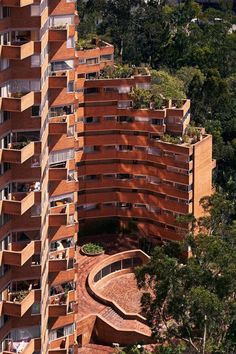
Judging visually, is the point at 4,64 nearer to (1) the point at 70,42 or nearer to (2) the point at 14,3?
(2) the point at 14,3

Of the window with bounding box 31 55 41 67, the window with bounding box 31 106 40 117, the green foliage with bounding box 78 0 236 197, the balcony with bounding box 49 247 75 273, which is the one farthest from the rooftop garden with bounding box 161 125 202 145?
the window with bounding box 31 55 41 67

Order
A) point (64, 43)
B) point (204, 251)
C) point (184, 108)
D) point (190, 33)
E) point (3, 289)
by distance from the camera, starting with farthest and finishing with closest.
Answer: point (190, 33) → point (184, 108) → point (204, 251) → point (64, 43) → point (3, 289)

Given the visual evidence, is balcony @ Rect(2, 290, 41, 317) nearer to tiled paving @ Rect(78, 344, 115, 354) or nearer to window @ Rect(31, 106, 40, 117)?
window @ Rect(31, 106, 40, 117)

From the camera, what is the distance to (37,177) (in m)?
37.6

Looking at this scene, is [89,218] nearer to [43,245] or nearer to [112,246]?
[112,246]

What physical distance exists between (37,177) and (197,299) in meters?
11.4

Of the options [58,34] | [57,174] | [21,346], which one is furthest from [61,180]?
[21,346]

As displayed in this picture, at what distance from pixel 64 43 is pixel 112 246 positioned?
30.2 meters

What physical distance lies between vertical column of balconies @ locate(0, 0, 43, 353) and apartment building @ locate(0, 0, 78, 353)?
4cm

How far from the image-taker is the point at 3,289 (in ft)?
121

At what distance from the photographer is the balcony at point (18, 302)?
121ft

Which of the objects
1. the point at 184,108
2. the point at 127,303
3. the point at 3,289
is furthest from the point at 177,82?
the point at 3,289

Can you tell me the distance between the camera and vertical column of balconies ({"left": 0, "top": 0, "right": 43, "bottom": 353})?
3547 centimetres

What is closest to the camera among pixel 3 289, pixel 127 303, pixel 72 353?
pixel 3 289
